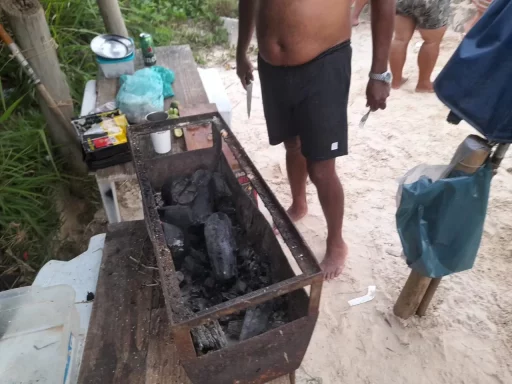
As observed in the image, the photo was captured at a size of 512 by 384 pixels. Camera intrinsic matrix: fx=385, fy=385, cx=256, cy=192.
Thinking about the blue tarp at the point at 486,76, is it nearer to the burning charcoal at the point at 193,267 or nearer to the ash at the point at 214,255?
the ash at the point at 214,255

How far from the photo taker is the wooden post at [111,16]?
12.3 ft

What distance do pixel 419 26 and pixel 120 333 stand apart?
4.32 metres

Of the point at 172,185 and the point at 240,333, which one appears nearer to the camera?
the point at 240,333

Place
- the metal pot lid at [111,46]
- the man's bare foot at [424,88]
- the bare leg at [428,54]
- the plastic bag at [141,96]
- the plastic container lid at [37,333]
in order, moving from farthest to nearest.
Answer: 1. the man's bare foot at [424,88]
2. the bare leg at [428,54]
3. the metal pot lid at [111,46]
4. the plastic bag at [141,96]
5. the plastic container lid at [37,333]

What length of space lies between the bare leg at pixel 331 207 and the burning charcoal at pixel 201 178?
0.64m

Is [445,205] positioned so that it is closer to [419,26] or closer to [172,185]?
[172,185]

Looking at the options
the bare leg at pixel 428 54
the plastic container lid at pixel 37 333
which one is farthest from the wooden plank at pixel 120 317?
the bare leg at pixel 428 54

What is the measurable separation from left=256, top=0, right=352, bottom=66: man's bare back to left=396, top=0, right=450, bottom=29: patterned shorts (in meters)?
2.66

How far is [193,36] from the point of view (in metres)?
5.95

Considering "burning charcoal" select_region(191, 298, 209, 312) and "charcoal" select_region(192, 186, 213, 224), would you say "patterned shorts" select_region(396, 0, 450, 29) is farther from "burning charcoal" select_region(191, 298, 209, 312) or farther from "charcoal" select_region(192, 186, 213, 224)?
"burning charcoal" select_region(191, 298, 209, 312)

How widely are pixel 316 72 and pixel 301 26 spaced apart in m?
0.24

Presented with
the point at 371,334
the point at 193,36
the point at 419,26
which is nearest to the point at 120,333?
the point at 371,334

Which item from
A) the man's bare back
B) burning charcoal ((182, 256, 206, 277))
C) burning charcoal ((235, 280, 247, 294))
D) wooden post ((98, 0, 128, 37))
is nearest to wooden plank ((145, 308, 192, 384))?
burning charcoal ((182, 256, 206, 277))

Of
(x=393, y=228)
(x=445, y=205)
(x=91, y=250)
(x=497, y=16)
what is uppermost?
(x=497, y=16)
